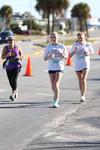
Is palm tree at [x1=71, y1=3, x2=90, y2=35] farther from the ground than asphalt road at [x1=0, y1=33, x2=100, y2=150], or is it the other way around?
asphalt road at [x1=0, y1=33, x2=100, y2=150]

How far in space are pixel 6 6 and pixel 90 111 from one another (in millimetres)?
123442

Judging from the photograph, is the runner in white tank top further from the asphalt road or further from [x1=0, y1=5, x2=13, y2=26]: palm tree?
[x1=0, y1=5, x2=13, y2=26]: palm tree

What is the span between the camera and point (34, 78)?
2205cm

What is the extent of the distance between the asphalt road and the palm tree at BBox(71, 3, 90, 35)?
A: 9255 cm

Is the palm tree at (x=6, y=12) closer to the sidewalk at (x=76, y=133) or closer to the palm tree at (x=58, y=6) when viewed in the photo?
the palm tree at (x=58, y=6)

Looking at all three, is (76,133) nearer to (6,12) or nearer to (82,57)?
(82,57)

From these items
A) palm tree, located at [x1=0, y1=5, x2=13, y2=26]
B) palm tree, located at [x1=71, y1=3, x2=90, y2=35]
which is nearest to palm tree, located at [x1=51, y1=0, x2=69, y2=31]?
palm tree, located at [x1=71, y1=3, x2=90, y2=35]

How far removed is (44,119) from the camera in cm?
1182

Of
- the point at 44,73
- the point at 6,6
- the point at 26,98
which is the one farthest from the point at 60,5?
the point at 26,98

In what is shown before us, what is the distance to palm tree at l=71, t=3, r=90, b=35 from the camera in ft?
365

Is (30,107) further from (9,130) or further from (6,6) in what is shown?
(6,6)

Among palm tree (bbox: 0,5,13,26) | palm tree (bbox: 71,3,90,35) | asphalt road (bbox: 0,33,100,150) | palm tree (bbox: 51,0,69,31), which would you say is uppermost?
asphalt road (bbox: 0,33,100,150)

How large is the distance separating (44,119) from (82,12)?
100 meters

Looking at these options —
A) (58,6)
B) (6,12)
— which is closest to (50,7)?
(58,6)
